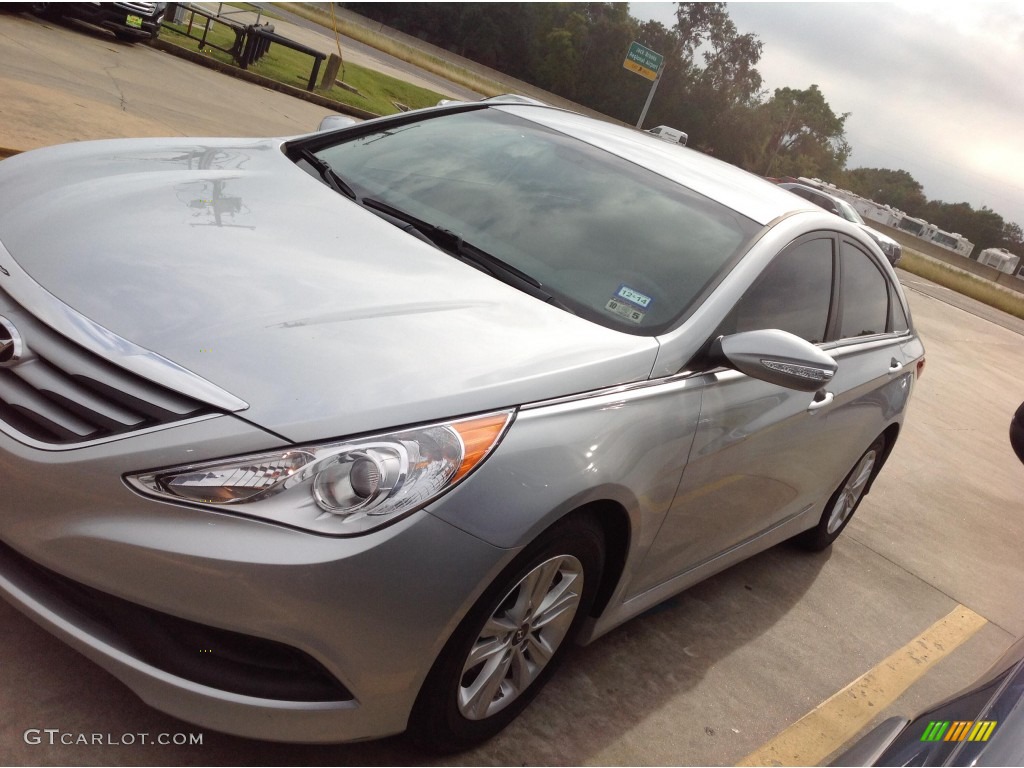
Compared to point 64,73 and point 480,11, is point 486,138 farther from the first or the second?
point 480,11

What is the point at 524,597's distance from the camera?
2.62 metres

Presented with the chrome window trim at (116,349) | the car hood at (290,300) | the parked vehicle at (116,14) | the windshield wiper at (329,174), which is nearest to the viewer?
the chrome window trim at (116,349)

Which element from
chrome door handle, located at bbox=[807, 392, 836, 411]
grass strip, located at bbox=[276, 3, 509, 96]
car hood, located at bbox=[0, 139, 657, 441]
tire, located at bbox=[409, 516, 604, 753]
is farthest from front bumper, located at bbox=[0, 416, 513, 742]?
grass strip, located at bbox=[276, 3, 509, 96]

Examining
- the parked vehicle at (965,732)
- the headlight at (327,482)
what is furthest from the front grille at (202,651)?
the parked vehicle at (965,732)

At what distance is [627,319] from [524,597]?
0.96 metres

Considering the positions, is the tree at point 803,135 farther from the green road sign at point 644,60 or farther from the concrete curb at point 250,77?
the concrete curb at point 250,77

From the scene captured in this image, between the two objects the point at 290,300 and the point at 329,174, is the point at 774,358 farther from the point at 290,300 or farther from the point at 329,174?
the point at 329,174

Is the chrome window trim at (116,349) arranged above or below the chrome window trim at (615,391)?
below

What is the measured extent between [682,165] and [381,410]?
7.17 feet

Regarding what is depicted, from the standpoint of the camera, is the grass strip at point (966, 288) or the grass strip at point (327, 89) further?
the grass strip at point (966, 288)

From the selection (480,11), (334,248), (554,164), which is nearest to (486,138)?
(554,164)

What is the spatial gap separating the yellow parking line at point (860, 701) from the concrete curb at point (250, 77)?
491 inches

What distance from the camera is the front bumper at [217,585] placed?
84.6 inches

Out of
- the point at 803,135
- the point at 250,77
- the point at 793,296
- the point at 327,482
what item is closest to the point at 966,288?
the point at 250,77
